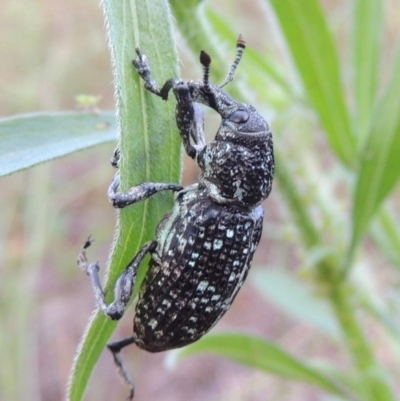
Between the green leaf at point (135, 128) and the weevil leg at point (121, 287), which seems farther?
the weevil leg at point (121, 287)

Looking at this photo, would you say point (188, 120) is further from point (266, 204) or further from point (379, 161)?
point (266, 204)

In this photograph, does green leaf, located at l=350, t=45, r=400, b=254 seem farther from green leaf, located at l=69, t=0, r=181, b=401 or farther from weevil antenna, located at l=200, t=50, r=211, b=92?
green leaf, located at l=69, t=0, r=181, b=401

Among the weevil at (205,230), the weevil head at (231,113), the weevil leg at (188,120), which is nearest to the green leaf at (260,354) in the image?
the weevil at (205,230)

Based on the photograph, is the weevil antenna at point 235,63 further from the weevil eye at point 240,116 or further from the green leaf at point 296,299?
the green leaf at point 296,299

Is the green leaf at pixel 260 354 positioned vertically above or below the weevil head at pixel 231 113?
below

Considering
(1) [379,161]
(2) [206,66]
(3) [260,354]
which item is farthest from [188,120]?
(3) [260,354]

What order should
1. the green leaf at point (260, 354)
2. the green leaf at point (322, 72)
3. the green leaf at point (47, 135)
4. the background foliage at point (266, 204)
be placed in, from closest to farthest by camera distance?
the green leaf at point (47, 135) < the background foliage at point (266, 204) < the green leaf at point (322, 72) < the green leaf at point (260, 354)
